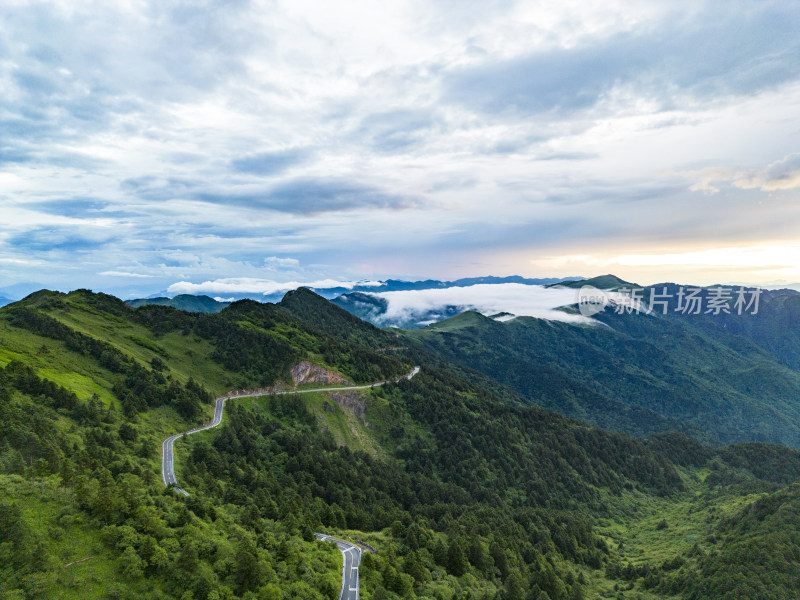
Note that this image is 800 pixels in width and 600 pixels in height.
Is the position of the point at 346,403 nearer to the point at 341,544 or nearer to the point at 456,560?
the point at 456,560

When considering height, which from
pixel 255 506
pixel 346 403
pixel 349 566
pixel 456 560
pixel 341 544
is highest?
pixel 255 506

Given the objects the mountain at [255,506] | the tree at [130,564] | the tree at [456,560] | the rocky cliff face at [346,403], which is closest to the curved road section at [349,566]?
the mountain at [255,506]

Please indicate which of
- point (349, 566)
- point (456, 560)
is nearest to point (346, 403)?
point (456, 560)

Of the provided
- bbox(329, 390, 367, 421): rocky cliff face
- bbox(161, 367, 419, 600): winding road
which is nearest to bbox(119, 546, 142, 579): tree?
bbox(161, 367, 419, 600): winding road

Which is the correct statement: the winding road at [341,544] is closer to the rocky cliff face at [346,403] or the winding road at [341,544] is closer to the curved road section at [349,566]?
the curved road section at [349,566]

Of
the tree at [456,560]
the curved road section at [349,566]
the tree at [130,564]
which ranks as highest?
the tree at [130,564]

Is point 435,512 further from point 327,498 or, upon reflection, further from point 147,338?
point 147,338
